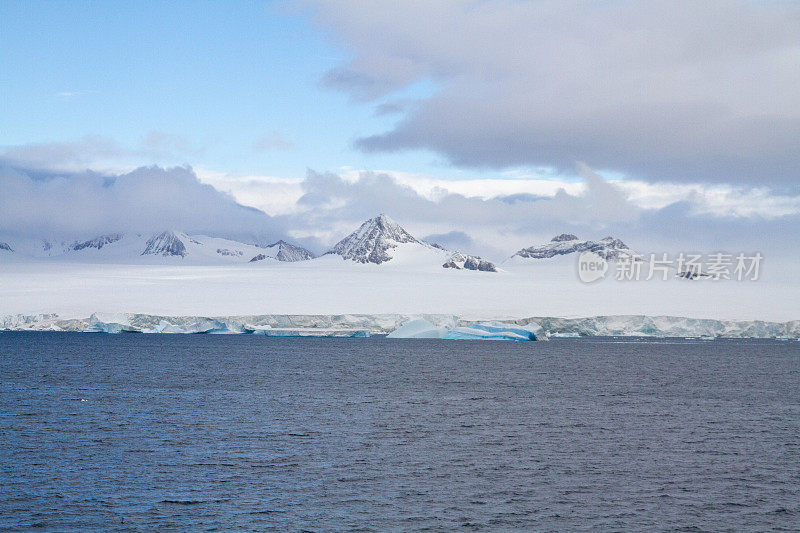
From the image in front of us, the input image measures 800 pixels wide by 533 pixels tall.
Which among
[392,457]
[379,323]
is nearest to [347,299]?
[379,323]

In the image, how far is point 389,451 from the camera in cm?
3403

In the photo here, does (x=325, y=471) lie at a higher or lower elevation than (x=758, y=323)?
lower

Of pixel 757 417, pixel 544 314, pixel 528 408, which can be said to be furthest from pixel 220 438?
pixel 544 314

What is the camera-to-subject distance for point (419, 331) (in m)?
162

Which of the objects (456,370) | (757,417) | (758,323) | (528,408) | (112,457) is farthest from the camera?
(758,323)

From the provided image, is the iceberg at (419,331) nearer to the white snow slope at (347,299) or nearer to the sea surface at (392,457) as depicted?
the white snow slope at (347,299)

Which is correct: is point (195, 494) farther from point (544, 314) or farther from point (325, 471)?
point (544, 314)

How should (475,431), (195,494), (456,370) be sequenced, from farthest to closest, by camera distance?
(456,370) → (475,431) → (195,494)

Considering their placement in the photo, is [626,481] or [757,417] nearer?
[626,481]

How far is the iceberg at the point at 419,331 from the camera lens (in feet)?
520

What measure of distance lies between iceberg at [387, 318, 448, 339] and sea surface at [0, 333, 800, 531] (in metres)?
92.1

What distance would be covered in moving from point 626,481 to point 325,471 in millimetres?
11026

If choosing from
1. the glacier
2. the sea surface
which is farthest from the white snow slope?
the sea surface

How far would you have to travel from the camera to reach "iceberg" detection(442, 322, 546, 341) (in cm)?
15600
